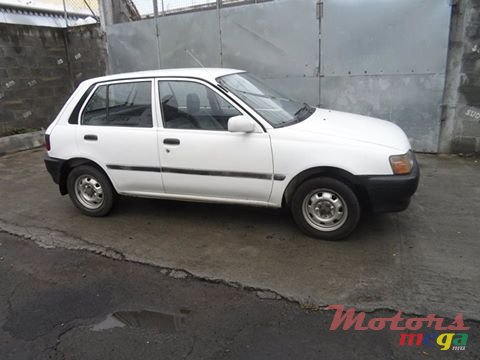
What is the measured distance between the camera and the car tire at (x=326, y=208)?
373cm

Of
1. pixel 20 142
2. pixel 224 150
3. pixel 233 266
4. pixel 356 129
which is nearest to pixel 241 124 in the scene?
pixel 224 150

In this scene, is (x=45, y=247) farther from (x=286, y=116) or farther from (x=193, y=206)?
(x=286, y=116)

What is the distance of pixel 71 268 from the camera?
376 centimetres

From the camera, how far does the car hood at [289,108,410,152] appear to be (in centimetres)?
373

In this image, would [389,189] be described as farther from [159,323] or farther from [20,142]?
[20,142]

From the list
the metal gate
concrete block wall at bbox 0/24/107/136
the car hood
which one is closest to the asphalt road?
the car hood

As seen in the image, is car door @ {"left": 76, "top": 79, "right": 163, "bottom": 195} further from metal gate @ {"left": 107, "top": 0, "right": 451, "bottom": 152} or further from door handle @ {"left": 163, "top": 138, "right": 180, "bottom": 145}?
metal gate @ {"left": 107, "top": 0, "right": 451, "bottom": 152}

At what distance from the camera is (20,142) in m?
8.99

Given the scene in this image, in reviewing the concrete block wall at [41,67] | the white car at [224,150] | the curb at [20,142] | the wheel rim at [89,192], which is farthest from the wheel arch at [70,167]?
the concrete block wall at [41,67]

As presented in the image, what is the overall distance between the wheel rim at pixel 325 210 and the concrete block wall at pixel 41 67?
7.72 metres

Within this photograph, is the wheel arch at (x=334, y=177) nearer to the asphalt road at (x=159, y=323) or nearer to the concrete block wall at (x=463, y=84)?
the asphalt road at (x=159, y=323)

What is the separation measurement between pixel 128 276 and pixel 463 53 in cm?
605

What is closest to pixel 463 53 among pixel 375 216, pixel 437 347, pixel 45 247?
pixel 375 216

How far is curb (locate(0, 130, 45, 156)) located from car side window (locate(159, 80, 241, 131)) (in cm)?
606
